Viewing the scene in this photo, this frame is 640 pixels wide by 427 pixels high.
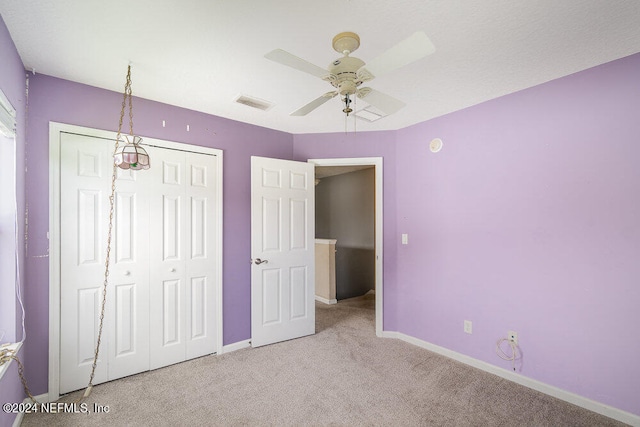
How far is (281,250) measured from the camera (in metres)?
3.21

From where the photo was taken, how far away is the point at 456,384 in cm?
234

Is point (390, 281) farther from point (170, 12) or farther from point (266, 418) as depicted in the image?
point (170, 12)

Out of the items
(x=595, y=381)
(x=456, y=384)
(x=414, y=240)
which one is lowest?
(x=456, y=384)

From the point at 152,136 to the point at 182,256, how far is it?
Result: 1129 mm

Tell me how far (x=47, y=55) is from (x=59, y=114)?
0.46 metres

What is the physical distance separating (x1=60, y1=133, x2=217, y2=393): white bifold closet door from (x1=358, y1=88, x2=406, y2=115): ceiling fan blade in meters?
1.81

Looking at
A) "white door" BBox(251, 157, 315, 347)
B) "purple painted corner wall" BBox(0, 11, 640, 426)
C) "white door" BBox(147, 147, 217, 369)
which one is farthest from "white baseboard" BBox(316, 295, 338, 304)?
"white door" BBox(147, 147, 217, 369)

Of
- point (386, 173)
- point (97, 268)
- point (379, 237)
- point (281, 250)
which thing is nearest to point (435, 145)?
point (386, 173)

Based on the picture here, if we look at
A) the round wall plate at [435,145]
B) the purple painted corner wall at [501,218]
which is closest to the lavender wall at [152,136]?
the purple painted corner wall at [501,218]

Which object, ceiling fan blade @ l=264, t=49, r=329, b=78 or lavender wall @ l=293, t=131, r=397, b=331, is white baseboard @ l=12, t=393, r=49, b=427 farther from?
lavender wall @ l=293, t=131, r=397, b=331

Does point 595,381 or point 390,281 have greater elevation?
point 390,281

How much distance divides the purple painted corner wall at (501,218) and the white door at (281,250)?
151mm

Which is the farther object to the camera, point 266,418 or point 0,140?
point 266,418

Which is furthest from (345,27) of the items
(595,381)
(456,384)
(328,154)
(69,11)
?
(595,381)
